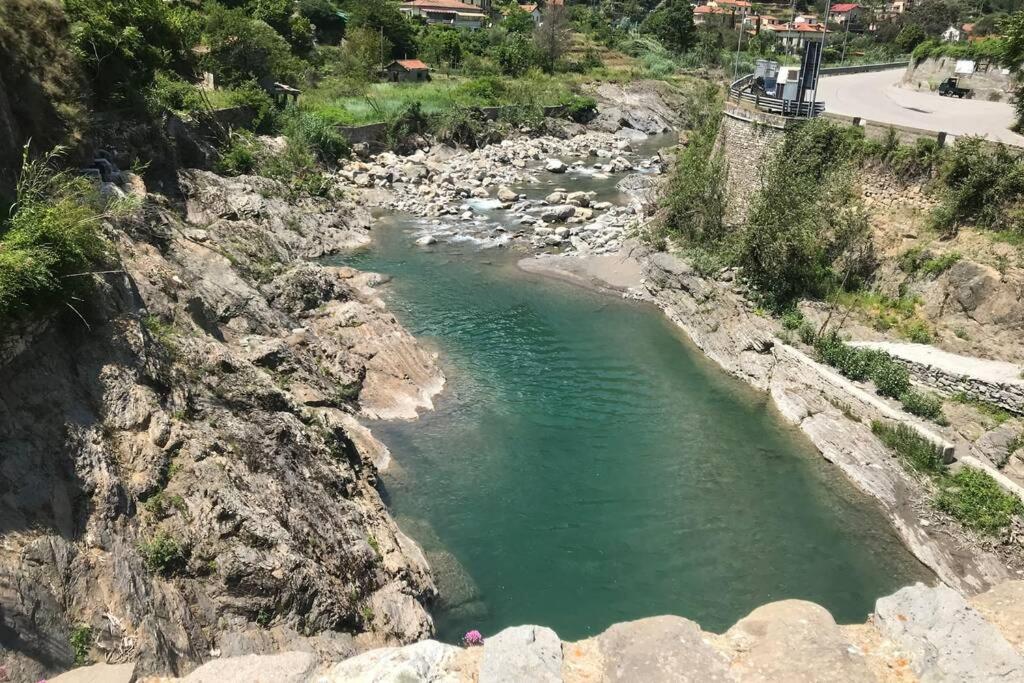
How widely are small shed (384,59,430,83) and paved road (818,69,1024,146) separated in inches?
1522

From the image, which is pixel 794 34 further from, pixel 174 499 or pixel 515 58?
pixel 174 499

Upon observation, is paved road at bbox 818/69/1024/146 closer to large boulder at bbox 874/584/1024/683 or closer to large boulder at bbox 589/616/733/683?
large boulder at bbox 874/584/1024/683

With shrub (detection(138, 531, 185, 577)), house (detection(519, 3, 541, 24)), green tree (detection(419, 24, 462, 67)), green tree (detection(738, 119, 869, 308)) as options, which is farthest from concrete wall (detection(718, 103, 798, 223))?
house (detection(519, 3, 541, 24))

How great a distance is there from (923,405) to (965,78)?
34780 mm

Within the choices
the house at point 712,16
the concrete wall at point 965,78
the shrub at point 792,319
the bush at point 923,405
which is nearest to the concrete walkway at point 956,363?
the bush at point 923,405

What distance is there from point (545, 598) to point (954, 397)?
1467cm

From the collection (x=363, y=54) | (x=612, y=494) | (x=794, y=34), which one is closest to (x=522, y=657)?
(x=612, y=494)

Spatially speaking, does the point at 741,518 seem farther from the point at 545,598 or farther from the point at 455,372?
the point at 455,372

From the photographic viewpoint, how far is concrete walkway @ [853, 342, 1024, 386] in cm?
2142

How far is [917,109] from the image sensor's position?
129ft

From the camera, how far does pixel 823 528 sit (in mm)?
18344

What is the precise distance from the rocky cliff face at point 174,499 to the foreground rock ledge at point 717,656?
2014mm

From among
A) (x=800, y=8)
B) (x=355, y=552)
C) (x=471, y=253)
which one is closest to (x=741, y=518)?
(x=355, y=552)

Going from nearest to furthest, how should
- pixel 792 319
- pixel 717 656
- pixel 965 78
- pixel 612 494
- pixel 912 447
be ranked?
pixel 717 656 < pixel 612 494 < pixel 912 447 < pixel 792 319 < pixel 965 78
